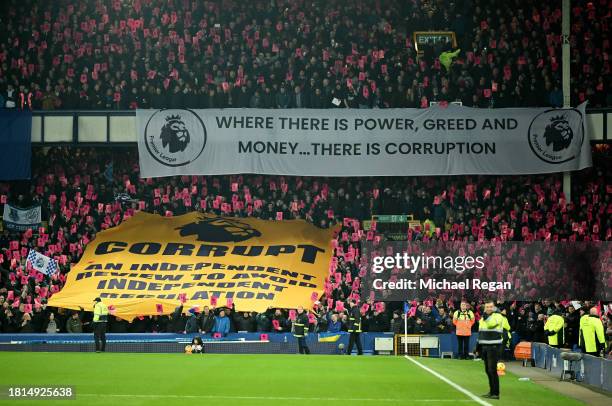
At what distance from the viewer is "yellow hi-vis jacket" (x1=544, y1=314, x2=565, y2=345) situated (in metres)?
30.2

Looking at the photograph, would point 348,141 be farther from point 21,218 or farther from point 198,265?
point 21,218

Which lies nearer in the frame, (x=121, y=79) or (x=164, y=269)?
(x=164, y=269)

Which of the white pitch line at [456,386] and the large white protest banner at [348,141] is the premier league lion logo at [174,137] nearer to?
the large white protest banner at [348,141]

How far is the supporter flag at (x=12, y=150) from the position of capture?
43250 millimetres

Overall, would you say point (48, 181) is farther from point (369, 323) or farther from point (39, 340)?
point (369, 323)

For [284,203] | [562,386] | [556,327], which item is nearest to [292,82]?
[284,203]

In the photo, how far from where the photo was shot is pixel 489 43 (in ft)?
148

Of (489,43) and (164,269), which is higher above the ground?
(489,43)

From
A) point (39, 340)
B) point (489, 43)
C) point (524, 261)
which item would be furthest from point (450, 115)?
point (39, 340)

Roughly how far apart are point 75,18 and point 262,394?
99.6 feet

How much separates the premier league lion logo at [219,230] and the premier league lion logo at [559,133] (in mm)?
A: 12165

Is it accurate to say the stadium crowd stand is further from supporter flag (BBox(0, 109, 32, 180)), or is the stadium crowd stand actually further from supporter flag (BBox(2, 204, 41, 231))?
supporter flag (BBox(0, 109, 32, 180))

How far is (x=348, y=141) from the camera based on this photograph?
1697 inches

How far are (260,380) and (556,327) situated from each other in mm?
10824
